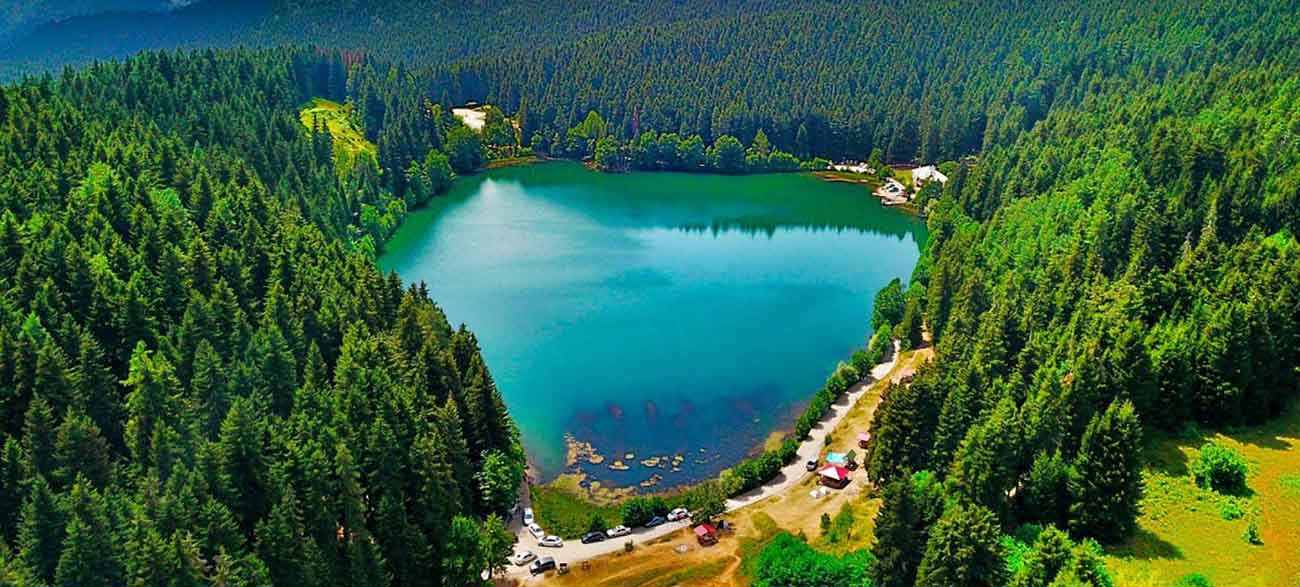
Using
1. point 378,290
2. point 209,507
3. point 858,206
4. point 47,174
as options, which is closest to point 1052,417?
point 209,507

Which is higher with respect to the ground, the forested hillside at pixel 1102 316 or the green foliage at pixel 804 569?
the forested hillside at pixel 1102 316

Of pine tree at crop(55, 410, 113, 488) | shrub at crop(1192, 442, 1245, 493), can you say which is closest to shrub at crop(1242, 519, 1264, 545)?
shrub at crop(1192, 442, 1245, 493)

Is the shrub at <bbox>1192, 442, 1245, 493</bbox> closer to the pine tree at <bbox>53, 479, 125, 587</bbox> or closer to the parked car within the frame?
the parked car

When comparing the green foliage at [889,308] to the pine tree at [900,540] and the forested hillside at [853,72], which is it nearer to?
the pine tree at [900,540]

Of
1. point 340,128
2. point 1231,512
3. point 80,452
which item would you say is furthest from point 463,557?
point 340,128

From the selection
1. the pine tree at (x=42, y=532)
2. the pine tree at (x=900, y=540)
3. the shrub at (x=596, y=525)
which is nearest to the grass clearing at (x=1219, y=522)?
the pine tree at (x=900, y=540)

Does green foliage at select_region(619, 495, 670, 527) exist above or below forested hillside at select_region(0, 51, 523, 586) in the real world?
below

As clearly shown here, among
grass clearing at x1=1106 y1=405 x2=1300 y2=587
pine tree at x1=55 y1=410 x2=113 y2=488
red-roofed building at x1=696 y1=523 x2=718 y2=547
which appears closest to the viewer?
grass clearing at x1=1106 y1=405 x2=1300 y2=587
